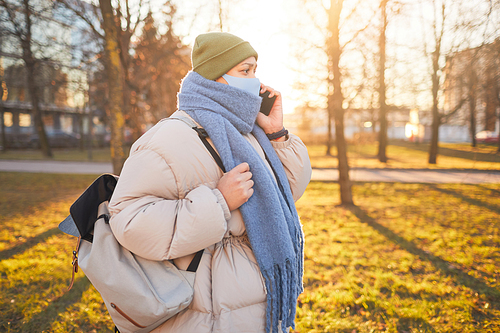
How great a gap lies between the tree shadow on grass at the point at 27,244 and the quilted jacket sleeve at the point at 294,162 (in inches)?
182

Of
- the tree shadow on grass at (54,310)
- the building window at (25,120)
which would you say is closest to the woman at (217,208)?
the tree shadow on grass at (54,310)

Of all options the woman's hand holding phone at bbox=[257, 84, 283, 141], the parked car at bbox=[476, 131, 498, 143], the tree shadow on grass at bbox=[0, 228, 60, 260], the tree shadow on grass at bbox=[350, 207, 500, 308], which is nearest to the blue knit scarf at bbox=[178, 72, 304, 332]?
the woman's hand holding phone at bbox=[257, 84, 283, 141]

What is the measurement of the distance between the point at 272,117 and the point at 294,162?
298 mm

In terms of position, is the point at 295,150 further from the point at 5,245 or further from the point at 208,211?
the point at 5,245

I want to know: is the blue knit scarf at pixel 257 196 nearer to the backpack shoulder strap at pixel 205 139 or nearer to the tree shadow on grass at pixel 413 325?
the backpack shoulder strap at pixel 205 139

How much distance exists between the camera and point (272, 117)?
74.7 inches

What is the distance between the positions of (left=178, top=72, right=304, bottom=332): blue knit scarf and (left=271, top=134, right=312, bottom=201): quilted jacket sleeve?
241 mm

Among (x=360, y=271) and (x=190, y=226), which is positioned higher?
(x=190, y=226)

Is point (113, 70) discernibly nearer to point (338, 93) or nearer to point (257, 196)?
point (338, 93)

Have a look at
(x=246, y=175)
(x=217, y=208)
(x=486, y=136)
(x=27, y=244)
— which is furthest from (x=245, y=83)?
(x=486, y=136)

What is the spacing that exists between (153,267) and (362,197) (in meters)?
8.56

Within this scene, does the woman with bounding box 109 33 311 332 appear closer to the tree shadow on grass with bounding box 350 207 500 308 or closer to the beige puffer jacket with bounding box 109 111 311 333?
the beige puffer jacket with bounding box 109 111 311 333

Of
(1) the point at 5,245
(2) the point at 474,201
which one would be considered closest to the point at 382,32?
(2) the point at 474,201

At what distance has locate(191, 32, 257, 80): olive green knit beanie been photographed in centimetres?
166
